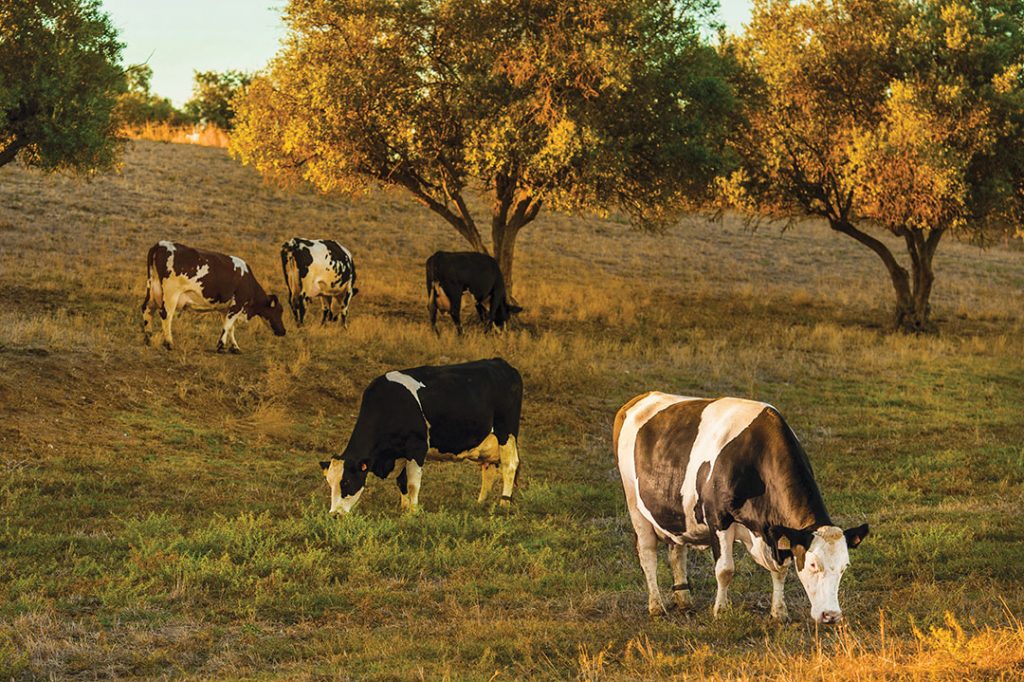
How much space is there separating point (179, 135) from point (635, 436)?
63498mm

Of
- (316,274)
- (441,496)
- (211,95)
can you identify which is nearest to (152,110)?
(211,95)

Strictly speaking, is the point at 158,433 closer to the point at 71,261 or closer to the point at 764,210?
the point at 71,261

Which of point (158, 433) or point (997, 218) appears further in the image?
point (997, 218)

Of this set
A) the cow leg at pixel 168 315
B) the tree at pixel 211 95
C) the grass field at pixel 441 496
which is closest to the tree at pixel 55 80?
the grass field at pixel 441 496

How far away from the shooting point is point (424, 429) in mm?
13367

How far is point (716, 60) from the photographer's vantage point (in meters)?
30.3

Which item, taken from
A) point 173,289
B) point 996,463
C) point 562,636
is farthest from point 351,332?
point 562,636

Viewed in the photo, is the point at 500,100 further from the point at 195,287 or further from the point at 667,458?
the point at 667,458

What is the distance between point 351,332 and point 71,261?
1193cm

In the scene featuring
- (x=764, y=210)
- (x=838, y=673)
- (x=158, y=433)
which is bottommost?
(x=158, y=433)

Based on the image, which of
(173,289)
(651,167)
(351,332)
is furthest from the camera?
(651,167)

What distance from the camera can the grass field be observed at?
8.38m

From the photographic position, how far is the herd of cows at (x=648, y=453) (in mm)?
8539

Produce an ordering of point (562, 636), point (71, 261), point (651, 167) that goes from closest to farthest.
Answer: point (562, 636) < point (651, 167) < point (71, 261)
